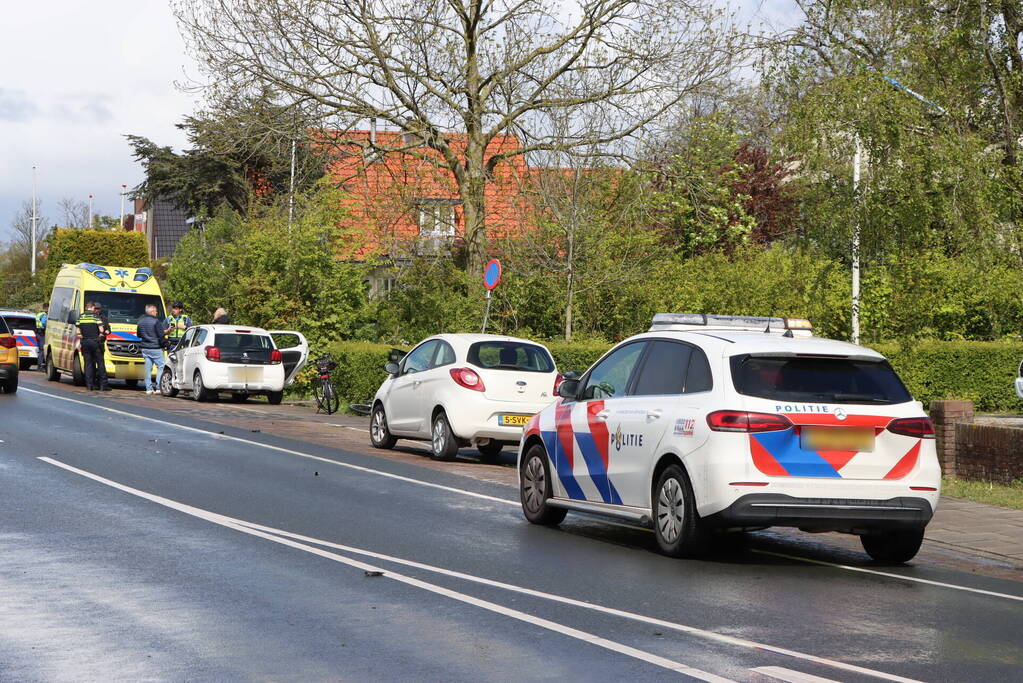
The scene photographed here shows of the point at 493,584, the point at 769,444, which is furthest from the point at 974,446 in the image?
the point at 493,584

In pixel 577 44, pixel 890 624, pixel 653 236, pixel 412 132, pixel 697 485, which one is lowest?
pixel 890 624

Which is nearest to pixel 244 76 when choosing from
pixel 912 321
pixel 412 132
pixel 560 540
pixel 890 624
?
pixel 412 132

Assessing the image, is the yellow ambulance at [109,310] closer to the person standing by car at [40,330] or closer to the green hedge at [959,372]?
the person standing by car at [40,330]

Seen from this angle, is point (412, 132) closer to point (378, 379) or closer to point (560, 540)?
point (378, 379)

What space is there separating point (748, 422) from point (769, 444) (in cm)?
21

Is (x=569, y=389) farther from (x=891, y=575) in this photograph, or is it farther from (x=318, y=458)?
(x=318, y=458)

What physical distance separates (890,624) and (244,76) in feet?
76.6

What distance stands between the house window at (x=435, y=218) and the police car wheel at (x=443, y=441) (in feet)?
39.6

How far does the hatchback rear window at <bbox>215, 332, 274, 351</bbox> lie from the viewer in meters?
29.1

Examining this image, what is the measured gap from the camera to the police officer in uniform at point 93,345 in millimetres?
30859

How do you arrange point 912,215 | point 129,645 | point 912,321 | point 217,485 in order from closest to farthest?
point 129,645 → point 217,485 → point 912,215 → point 912,321

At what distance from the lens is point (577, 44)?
97.0 feet

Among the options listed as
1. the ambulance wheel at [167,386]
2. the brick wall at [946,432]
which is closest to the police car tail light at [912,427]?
the brick wall at [946,432]

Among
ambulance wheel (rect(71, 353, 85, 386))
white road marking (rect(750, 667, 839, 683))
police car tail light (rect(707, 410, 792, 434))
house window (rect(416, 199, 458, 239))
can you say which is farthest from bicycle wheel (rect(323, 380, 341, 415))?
white road marking (rect(750, 667, 839, 683))
